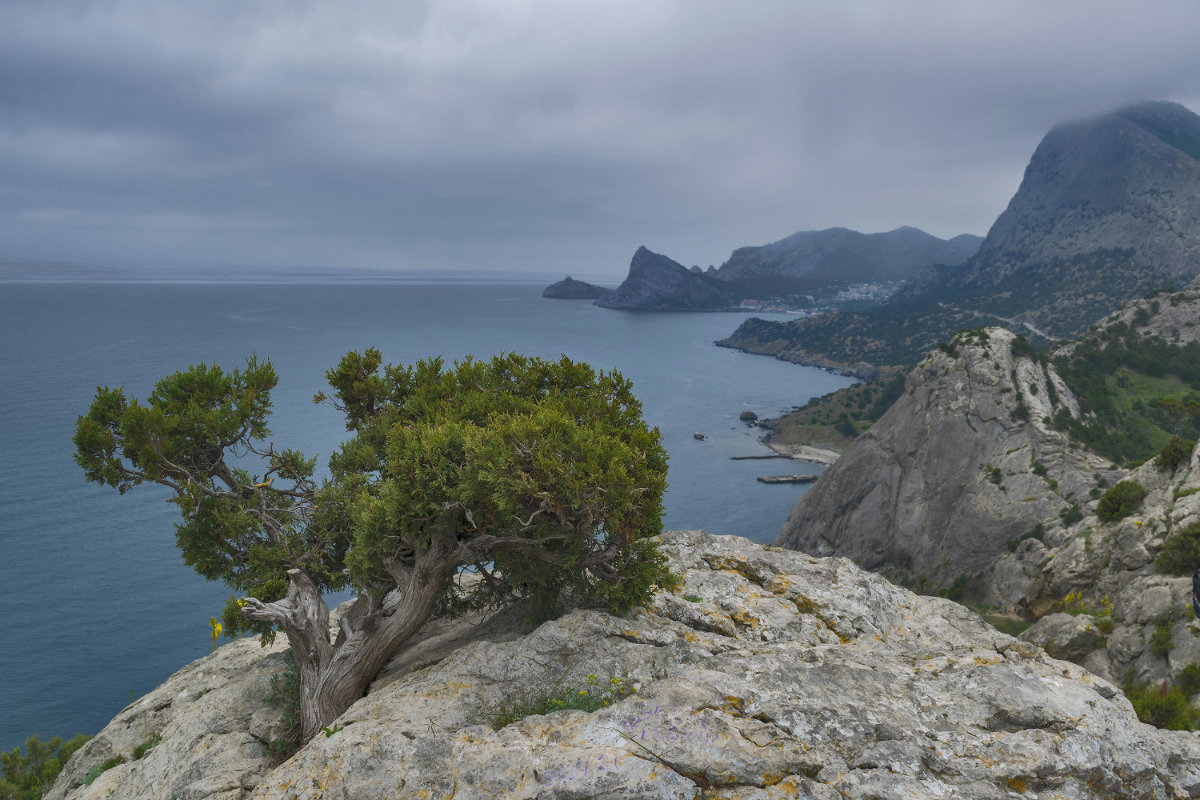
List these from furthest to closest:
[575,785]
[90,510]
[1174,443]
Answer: [90,510]
[1174,443]
[575,785]

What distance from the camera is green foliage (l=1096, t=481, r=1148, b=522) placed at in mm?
33625

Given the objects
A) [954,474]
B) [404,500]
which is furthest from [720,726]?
[954,474]

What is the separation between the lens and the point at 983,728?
37.2 feet

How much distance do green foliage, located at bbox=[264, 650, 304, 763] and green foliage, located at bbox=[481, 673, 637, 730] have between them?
282 inches

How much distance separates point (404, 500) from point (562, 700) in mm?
5927

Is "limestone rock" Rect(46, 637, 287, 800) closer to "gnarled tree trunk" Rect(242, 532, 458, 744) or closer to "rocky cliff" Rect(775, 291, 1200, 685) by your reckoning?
"gnarled tree trunk" Rect(242, 532, 458, 744)

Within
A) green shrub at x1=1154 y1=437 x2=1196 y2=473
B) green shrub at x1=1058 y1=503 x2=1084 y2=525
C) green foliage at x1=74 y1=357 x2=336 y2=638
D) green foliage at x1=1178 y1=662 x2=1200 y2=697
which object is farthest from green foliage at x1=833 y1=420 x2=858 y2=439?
green foliage at x1=74 y1=357 x2=336 y2=638

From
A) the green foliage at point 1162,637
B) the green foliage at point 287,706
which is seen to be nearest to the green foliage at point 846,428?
the green foliage at point 1162,637

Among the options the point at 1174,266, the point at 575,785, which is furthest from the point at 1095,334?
the point at 1174,266

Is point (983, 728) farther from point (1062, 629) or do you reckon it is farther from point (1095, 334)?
point (1095, 334)

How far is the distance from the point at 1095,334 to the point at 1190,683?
91280 millimetres

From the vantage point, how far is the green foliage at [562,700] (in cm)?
1210

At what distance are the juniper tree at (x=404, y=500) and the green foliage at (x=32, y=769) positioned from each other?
739 inches

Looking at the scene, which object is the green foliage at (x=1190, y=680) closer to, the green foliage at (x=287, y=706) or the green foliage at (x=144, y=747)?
the green foliage at (x=287, y=706)
